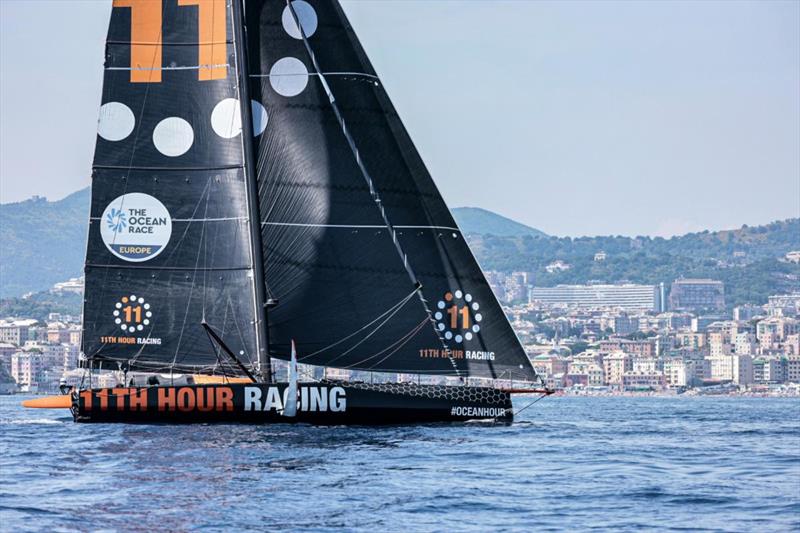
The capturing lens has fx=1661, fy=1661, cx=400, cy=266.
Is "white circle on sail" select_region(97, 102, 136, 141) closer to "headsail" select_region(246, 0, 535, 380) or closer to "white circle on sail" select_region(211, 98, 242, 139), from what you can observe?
→ "white circle on sail" select_region(211, 98, 242, 139)

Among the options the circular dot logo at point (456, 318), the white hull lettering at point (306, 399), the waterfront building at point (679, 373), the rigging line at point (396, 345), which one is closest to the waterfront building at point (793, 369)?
the waterfront building at point (679, 373)

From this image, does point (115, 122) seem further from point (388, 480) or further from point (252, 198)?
Result: point (388, 480)

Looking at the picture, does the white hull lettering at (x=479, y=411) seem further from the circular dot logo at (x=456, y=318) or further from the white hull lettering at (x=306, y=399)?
the white hull lettering at (x=306, y=399)

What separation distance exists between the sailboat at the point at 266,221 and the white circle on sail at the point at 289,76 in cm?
4

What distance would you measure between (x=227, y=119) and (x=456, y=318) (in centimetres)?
634

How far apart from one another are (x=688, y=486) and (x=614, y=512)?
3.13 meters

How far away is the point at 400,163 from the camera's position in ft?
114

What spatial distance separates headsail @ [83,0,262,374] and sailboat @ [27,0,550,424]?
30 millimetres

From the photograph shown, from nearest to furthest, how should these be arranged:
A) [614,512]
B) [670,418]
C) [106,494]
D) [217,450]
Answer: [614,512], [106,494], [217,450], [670,418]

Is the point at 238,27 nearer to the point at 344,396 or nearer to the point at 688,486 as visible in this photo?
the point at 344,396

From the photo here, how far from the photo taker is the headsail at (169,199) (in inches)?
1367

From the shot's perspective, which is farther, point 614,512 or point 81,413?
point 81,413

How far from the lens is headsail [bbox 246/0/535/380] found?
113ft

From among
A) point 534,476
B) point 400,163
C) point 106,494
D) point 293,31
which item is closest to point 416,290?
point 400,163
